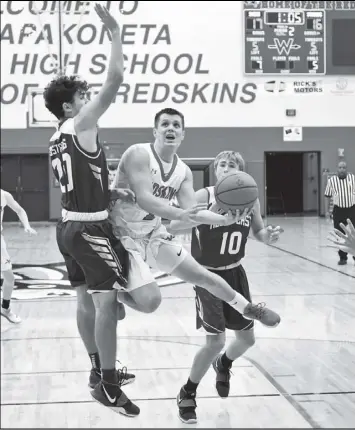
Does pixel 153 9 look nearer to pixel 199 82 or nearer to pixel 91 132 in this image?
pixel 199 82

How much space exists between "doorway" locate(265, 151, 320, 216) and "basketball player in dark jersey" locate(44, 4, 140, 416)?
0.61 metres

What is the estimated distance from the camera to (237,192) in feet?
8.02

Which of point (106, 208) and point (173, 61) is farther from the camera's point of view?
point (173, 61)

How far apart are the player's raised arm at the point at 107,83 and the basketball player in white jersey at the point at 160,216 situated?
22cm

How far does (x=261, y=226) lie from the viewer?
3025 millimetres

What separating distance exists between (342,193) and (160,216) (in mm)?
982

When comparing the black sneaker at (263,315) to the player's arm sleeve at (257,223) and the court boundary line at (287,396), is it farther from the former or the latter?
the court boundary line at (287,396)

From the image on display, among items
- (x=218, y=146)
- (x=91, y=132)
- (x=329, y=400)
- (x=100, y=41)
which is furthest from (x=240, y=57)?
(x=329, y=400)

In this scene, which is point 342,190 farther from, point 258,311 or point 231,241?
point 258,311

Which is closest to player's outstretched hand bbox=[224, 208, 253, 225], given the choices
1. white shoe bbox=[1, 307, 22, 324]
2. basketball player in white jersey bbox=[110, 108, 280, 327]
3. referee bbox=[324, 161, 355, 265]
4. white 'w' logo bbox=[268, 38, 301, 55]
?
basketball player in white jersey bbox=[110, 108, 280, 327]

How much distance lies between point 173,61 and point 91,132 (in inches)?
29.9

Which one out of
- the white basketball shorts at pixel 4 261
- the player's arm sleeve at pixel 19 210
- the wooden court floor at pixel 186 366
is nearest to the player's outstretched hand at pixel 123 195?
the wooden court floor at pixel 186 366

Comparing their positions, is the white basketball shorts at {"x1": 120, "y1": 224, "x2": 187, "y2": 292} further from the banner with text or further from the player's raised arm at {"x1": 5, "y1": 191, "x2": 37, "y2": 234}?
the player's raised arm at {"x1": 5, "y1": 191, "x2": 37, "y2": 234}

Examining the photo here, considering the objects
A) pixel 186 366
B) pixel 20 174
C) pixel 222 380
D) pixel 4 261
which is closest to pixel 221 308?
pixel 222 380
